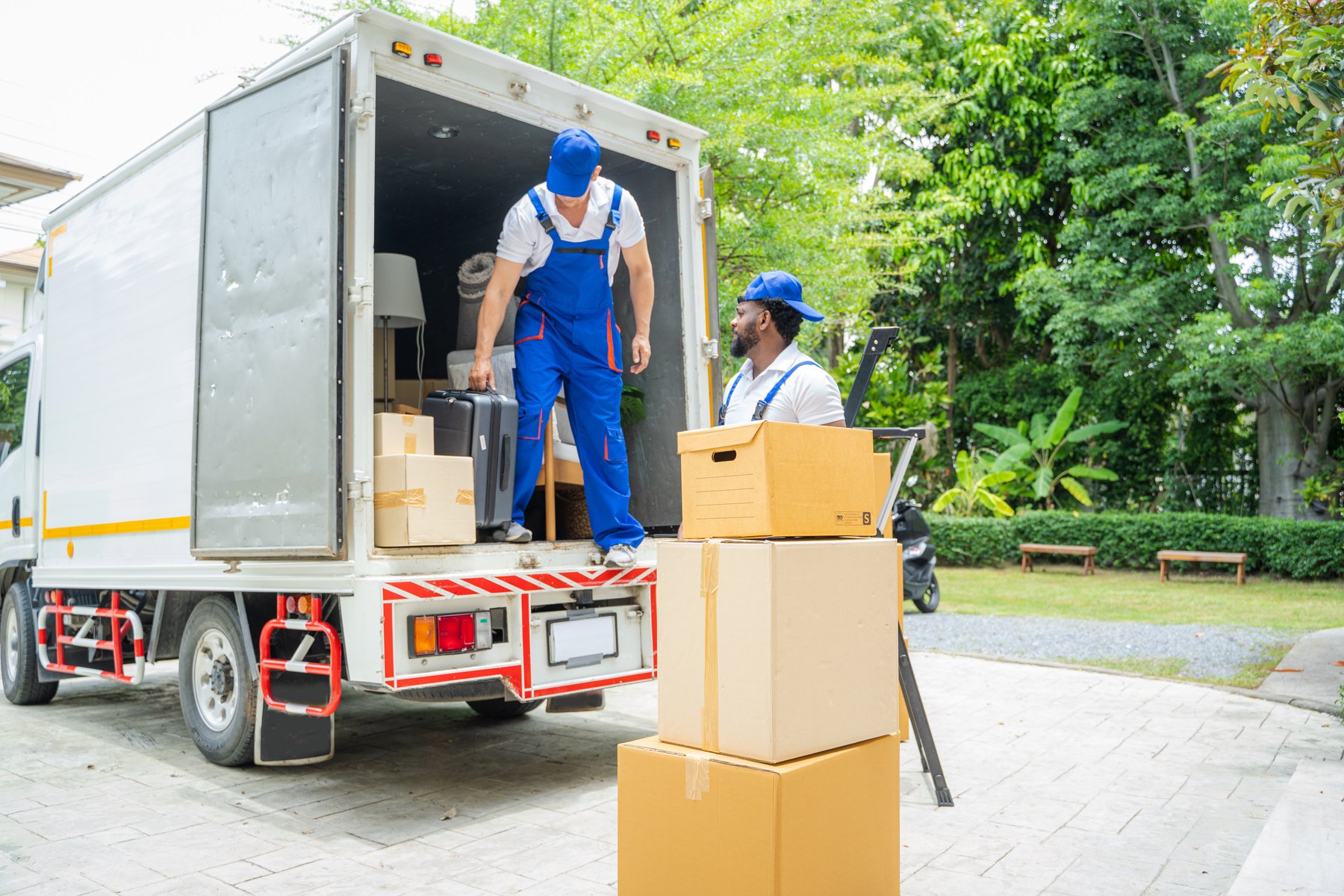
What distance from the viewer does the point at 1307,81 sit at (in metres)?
4.43

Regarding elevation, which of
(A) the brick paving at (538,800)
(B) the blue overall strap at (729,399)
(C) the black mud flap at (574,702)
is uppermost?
(B) the blue overall strap at (729,399)

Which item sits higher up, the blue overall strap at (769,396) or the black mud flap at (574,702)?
the blue overall strap at (769,396)

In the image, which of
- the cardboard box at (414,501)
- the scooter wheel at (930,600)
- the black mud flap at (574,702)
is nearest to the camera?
the cardboard box at (414,501)

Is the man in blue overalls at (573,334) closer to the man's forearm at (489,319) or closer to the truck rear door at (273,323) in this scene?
the man's forearm at (489,319)

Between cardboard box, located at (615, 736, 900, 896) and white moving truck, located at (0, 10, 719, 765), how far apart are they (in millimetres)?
1406

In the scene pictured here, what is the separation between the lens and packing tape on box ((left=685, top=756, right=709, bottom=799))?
2752 mm

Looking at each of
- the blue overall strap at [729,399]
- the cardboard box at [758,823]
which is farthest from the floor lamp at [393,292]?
the cardboard box at [758,823]

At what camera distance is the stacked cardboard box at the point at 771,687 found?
2680mm

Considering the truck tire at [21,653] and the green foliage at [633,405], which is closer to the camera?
the green foliage at [633,405]

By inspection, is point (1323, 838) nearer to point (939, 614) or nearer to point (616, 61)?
point (939, 614)

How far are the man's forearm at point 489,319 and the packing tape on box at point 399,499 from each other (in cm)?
99

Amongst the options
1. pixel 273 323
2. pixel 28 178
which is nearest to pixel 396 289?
pixel 273 323

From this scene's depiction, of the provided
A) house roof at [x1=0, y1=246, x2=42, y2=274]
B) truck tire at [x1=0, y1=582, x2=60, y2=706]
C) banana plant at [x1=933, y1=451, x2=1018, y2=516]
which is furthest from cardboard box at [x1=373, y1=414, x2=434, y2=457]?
house roof at [x1=0, y1=246, x2=42, y2=274]

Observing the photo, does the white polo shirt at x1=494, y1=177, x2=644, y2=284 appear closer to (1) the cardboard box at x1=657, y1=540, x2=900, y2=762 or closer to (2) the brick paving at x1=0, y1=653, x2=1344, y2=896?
(1) the cardboard box at x1=657, y1=540, x2=900, y2=762
